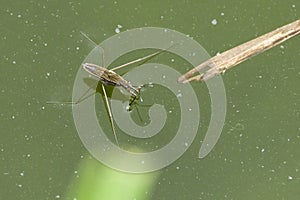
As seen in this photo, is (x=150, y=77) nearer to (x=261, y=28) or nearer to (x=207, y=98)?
(x=207, y=98)

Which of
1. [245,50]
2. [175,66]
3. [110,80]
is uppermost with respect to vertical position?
[245,50]

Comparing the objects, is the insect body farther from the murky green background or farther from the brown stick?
the brown stick

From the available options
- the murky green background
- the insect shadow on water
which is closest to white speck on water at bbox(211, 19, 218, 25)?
the murky green background

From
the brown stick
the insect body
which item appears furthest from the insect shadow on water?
the brown stick

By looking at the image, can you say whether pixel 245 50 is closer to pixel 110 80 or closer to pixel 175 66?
pixel 175 66

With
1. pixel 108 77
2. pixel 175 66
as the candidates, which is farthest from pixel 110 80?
pixel 175 66

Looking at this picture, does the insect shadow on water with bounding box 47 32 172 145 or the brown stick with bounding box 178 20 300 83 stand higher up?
the brown stick with bounding box 178 20 300 83
